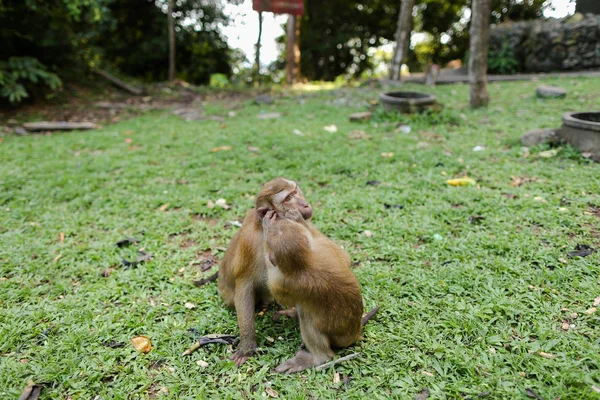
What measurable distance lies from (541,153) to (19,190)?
7.46 meters

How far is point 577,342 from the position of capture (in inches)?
114

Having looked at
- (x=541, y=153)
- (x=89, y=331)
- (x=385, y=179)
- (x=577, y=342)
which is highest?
(x=541, y=153)

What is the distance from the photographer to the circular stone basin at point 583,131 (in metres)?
5.96

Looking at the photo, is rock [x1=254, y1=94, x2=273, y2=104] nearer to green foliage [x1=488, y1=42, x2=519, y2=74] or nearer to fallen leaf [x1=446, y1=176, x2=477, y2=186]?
fallen leaf [x1=446, y1=176, x2=477, y2=186]

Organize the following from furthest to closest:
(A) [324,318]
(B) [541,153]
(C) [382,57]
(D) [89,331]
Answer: (C) [382,57] < (B) [541,153] < (D) [89,331] < (A) [324,318]

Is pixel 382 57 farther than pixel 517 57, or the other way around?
pixel 382 57

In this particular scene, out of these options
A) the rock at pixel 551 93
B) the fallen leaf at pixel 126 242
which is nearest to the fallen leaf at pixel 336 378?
the fallen leaf at pixel 126 242

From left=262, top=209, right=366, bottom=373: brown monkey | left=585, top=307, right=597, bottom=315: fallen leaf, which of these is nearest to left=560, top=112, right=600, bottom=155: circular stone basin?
left=585, top=307, right=597, bottom=315: fallen leaf

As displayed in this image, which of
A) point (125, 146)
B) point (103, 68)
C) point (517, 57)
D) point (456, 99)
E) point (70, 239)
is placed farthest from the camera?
point (517, 57)

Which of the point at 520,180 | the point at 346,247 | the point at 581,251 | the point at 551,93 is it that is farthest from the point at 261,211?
the point at 551,93

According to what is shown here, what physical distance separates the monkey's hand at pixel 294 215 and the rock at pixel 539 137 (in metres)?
5.29

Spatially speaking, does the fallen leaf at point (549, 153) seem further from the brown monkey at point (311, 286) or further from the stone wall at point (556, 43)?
the stone wall at point (556, 43)

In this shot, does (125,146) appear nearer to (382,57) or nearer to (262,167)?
(262,167)

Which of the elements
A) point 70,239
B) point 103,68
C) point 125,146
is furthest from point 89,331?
point 103,68
